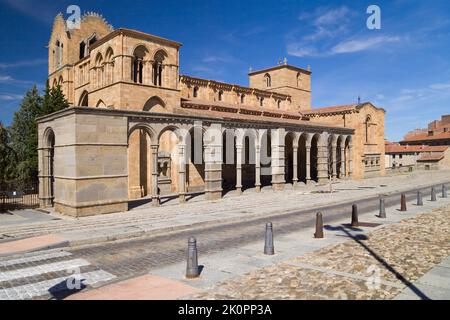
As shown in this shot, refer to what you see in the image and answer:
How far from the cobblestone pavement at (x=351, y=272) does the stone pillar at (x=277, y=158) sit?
705 inches

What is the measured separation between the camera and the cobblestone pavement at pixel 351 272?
20.4ft

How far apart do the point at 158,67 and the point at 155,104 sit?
3.19 meters

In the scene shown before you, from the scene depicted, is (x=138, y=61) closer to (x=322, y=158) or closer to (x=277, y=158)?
(x=277, y=158)

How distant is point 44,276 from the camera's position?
7.72 m

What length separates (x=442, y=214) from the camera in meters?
15.3

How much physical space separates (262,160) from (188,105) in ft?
36.5

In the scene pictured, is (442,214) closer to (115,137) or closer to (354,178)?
(115,137)

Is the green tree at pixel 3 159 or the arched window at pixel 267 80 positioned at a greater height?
the arched window at pixel 267 80

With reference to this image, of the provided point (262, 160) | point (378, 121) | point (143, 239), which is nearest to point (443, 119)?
point (378, 121)

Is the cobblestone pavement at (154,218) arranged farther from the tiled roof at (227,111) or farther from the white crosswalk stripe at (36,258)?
the tiled roof at (227,111)

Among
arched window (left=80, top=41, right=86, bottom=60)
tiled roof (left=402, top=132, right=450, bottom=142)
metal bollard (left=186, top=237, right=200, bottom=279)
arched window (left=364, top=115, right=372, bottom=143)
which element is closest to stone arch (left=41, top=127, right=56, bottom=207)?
metal bollard (left=186, top=237, right=200, bottom=279)

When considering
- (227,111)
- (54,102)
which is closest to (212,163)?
(227,111)

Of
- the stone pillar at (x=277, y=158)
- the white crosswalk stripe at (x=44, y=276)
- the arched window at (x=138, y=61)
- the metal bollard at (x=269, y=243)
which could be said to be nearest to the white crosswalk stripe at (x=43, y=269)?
the white crosswalk stripe at (x=44, y=276)

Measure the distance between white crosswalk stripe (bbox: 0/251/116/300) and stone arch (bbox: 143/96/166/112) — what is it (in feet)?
59.4
